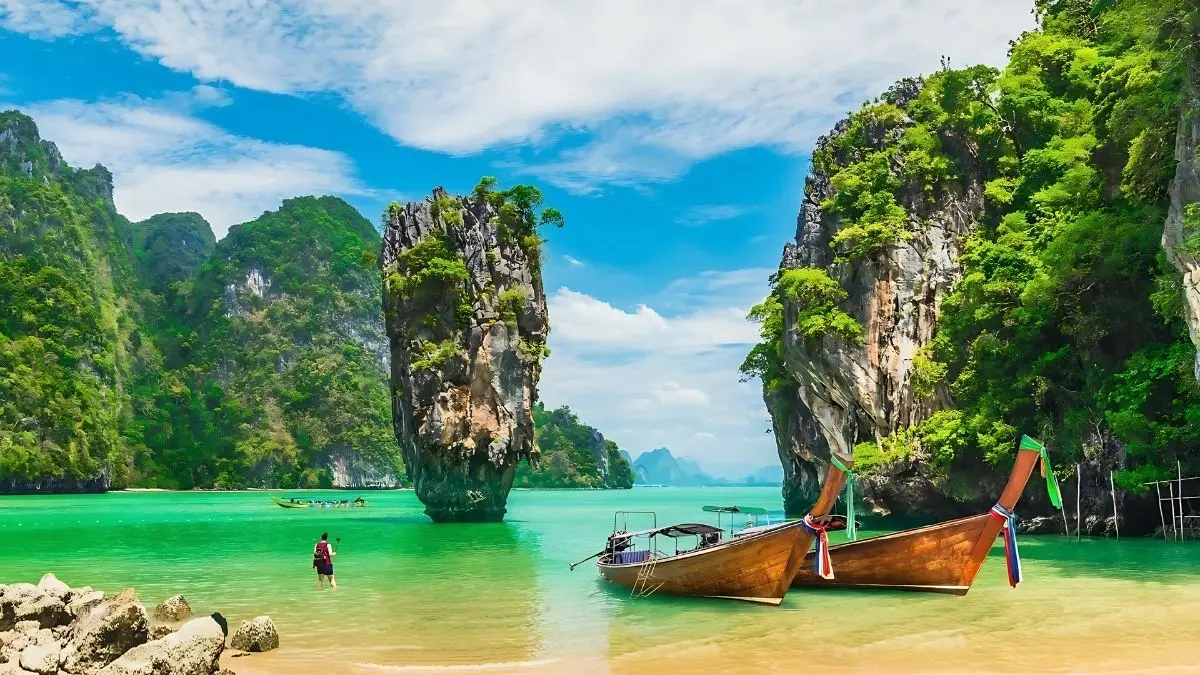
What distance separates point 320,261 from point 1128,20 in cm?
10265

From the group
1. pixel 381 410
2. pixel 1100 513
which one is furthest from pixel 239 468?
pixel 1100 513

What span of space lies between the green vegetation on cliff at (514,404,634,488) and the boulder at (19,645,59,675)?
103594 mm

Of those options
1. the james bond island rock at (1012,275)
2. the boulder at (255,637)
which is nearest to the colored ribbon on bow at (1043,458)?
the james bond island rock at (1012,275)

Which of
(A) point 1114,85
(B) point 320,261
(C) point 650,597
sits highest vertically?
(B) point 320,261

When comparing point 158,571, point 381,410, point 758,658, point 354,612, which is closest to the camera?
point 758,658

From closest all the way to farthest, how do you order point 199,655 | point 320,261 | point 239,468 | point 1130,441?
point 199,655, point 1130,441, point 239,468, point 320,261

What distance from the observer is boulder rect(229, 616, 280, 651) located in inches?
419

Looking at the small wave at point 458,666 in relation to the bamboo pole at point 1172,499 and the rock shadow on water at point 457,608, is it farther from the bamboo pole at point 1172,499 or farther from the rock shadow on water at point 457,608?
the bamboo pole at point 1172,499

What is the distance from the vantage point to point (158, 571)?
64.1 ft

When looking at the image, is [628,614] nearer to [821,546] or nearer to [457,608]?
[457,608]

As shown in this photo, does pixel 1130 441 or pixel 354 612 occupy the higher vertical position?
pixel 1130 441

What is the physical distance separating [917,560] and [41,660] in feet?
39.3

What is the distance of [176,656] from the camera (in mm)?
8719

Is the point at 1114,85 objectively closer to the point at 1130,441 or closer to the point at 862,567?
the point at 1130,441
